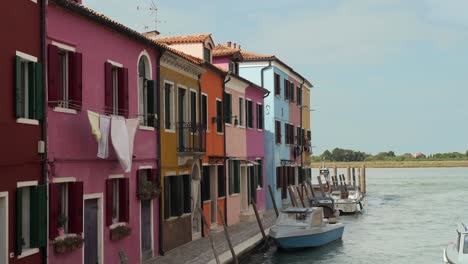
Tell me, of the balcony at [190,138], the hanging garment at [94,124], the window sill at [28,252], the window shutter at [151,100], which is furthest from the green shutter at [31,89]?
the balcony at [190,138]

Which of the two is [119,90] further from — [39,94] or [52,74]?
[39,94]

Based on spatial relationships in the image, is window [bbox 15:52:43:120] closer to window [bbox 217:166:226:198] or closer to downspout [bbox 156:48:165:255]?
downspout [bbox 156:48:165:255]

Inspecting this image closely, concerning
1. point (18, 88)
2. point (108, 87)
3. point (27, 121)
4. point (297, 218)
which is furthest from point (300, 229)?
point (18, 88)

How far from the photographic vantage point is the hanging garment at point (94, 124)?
13.1 metres

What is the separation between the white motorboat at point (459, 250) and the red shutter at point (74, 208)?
35.1 ft

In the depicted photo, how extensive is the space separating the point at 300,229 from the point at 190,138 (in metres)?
5.49

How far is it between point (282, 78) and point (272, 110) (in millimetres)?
2905

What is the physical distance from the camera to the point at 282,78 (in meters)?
A: 38.3

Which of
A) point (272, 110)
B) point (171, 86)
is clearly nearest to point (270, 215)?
point (272, 110)

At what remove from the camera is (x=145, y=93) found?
17.0 m

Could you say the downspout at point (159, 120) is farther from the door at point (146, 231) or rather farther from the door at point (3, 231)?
the door at point (3, 231)

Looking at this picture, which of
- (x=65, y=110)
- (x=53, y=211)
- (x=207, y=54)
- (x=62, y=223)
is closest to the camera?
(x=53, y=211)

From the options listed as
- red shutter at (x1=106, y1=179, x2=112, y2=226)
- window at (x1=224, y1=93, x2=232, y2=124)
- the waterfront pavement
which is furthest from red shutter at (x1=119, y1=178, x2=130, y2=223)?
window at (x1=224, y1=93, x2=232, y2=124)

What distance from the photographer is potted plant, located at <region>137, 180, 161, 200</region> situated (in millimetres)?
16297
